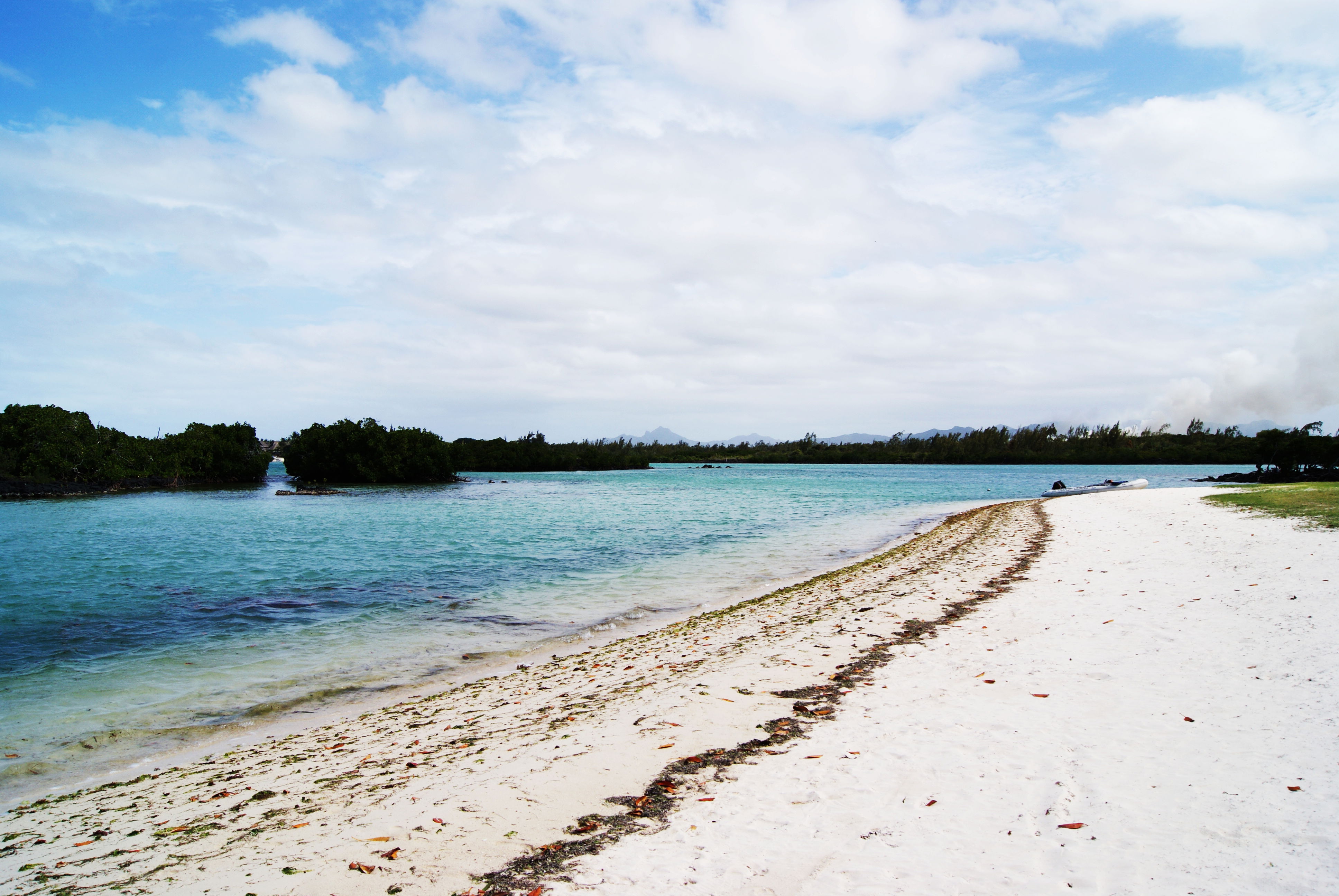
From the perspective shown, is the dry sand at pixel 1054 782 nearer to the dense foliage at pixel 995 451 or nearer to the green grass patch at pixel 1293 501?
the green grass patch at pixel 1293 501

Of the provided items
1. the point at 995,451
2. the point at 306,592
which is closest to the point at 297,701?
the point at 306,592

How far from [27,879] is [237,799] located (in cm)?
131

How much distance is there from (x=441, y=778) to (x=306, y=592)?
47.0 ft

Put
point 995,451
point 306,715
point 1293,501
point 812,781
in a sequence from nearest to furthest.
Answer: point 812,781, point 306,715, point 1293,501, point 995,451

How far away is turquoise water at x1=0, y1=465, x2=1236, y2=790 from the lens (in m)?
9.20

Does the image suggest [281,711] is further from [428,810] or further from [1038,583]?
[1038,583]

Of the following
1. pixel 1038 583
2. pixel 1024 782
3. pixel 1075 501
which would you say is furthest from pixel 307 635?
pixel 1075 501

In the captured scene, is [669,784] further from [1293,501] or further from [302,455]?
[302,455]

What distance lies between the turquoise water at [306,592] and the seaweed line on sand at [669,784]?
6.12 m

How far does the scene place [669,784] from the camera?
4.75 metres

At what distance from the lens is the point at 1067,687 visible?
6.43 meters

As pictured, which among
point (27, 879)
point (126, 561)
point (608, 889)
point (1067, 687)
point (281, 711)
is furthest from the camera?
point (126, 561)

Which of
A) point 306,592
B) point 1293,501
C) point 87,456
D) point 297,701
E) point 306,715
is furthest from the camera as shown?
point 87,456

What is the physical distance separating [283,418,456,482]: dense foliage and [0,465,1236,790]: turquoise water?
34543mm
